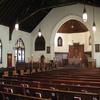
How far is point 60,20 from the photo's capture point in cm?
1967

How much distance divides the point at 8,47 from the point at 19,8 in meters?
3.38

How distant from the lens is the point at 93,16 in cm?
1817

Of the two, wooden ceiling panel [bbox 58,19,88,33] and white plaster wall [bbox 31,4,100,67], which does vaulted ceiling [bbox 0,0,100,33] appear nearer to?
white plaster wall [bbox 31,4,100,67]

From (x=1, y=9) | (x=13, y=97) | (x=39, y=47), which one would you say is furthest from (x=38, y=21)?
(x=13, y=97)

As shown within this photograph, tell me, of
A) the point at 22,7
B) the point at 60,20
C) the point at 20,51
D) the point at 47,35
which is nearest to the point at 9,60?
the point at 20,51

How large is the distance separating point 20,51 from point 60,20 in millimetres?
4664

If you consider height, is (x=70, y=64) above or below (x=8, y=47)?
below

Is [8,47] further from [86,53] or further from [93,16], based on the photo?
[86,53]

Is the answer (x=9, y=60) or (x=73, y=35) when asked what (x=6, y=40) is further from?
(x=73, y=35)

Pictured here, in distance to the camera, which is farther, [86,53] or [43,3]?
[86,53]

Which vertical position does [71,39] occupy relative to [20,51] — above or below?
above

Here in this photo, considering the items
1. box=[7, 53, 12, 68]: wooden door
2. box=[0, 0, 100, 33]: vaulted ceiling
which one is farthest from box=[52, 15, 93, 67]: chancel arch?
box=[7, 53, 12, 68]: wooden door

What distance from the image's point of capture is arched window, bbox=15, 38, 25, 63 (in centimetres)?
1931

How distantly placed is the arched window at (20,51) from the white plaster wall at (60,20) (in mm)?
1561
